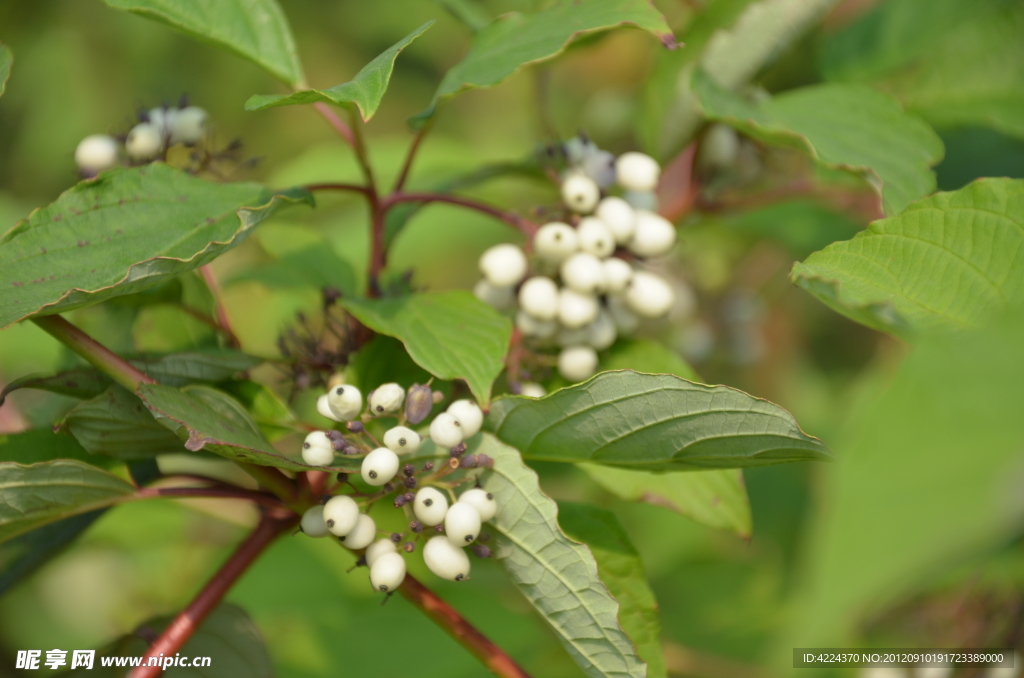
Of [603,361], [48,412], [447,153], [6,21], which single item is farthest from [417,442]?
[6,21]

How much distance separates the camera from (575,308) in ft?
2.73

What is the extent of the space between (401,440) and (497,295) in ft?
0.92

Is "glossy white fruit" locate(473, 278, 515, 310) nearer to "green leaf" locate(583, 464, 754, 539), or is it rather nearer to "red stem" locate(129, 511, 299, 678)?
"green leaf" locate(583, 464, 754, 539)

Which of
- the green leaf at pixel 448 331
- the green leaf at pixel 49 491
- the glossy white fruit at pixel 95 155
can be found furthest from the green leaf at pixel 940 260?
the glossy white fruit at pixel 95 155

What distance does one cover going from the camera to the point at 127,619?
1838 millimetres

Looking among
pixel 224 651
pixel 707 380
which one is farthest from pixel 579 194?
pixel 707 380

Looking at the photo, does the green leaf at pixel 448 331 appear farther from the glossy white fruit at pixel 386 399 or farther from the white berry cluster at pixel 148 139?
the white berry cluster at pixel 148 139

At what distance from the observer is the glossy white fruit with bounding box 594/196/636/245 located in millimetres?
857

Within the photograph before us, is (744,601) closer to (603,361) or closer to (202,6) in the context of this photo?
(603,361)

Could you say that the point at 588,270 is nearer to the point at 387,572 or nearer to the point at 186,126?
the point at 387,572

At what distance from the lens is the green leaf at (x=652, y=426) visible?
0.63m

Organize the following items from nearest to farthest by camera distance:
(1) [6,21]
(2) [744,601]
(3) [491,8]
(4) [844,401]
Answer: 1. (2) [744,601]
2. (4) [844,401]
3. (3) [491,8]
4. (1) [6,21]

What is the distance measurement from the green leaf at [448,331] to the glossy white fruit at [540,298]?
61 millimetres

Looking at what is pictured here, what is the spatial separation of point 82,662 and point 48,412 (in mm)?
319
